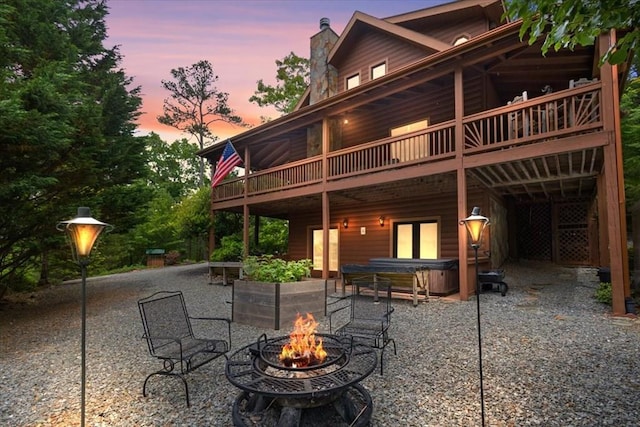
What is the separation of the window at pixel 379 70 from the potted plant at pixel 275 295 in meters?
9.42

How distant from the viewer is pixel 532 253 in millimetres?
13906

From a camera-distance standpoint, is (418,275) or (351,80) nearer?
(418,275)

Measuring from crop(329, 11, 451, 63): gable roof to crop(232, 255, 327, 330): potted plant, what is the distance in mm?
9035

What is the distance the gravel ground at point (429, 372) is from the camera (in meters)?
3.06

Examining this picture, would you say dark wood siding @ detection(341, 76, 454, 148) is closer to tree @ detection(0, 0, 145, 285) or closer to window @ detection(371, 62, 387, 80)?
window @ detection(371, 62, 387, 80)

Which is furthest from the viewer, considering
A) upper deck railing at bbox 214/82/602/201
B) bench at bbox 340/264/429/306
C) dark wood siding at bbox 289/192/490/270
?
dark wood siding at bbox 289/192/490/270

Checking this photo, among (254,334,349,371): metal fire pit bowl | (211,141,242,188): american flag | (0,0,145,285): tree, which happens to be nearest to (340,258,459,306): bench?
(254,334,349,371): metal fire pit bowl

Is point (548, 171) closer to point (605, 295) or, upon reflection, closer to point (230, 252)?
point (605, 295)

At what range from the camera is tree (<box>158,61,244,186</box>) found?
28038mm

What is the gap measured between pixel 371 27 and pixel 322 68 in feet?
8.27

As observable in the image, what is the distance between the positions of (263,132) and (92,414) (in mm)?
11160

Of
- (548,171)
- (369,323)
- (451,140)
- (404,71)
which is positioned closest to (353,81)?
(404,71)

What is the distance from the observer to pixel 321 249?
14844mm

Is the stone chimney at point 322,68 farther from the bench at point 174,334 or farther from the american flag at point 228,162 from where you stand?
the bench at point 174,334
